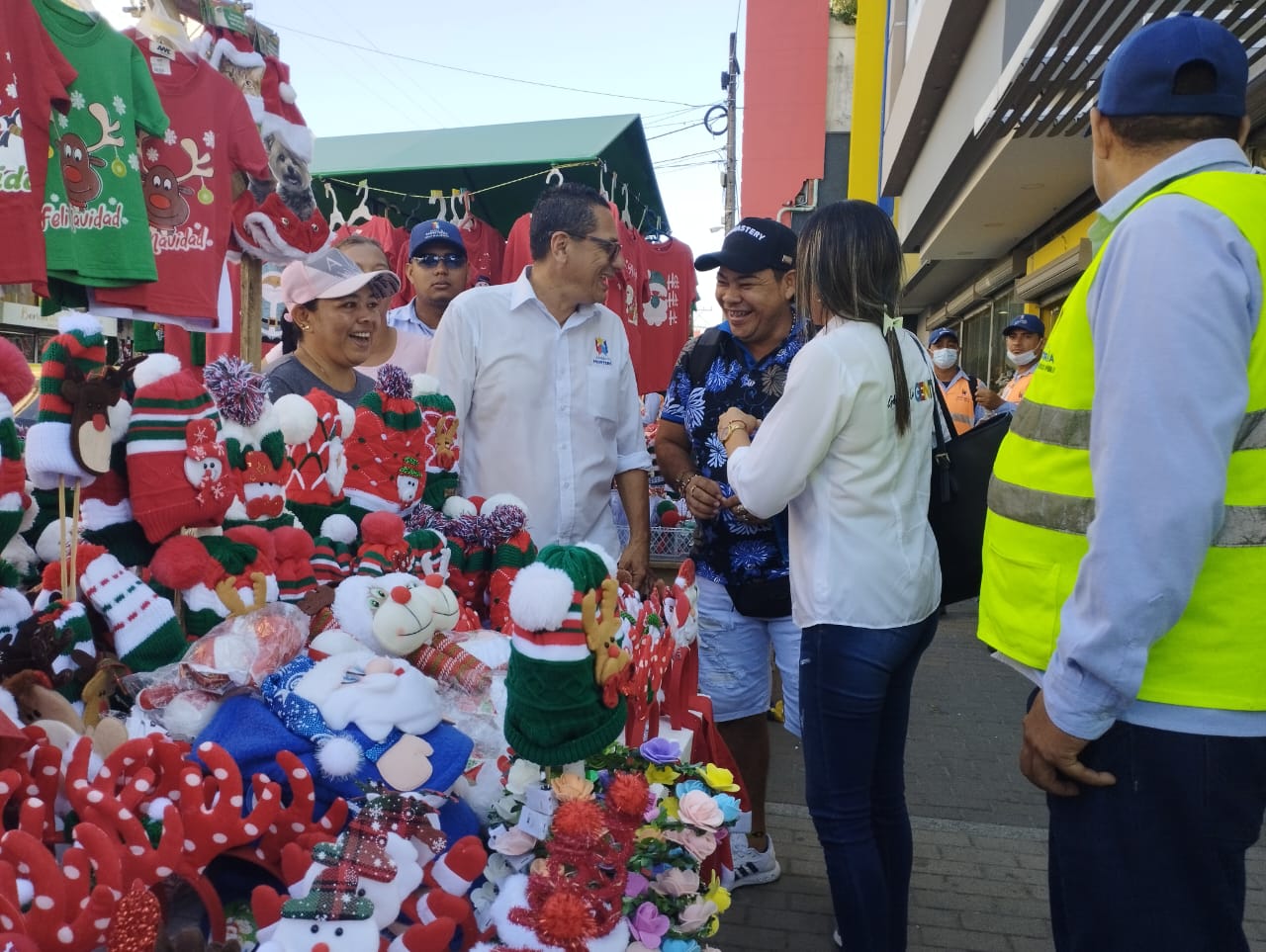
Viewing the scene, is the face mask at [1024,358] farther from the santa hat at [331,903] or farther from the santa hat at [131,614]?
the santa hat at [331,903]

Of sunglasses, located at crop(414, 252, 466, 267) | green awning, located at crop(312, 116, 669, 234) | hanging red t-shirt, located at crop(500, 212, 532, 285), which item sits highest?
green awning, located at crop(312, 116, 669, 234)

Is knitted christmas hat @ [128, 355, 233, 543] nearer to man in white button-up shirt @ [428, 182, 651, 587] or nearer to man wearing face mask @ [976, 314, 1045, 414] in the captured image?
man in white button-up shirt @ [428, 182, 651, 587]

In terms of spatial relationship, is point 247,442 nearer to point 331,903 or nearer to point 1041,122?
point 331,903

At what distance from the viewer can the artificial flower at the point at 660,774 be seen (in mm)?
1414

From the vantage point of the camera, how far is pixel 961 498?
205cm

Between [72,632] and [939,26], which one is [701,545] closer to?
[72,632]

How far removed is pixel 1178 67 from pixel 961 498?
105cm

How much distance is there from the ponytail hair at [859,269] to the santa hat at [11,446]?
1617mm

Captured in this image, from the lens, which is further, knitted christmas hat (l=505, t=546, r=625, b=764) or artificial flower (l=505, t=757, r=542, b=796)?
artificial flower (l=505, t=757, r=542, b=796)

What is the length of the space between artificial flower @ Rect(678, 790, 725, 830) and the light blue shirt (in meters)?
0.57

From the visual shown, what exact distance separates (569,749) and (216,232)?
9.20ft

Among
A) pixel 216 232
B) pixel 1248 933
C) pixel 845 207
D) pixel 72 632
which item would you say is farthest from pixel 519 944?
pixel 216 232

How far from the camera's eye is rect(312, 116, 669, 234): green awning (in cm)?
551

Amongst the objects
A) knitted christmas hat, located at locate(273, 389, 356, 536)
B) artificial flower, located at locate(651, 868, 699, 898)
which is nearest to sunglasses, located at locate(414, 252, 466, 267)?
knitted christmas hat, located at locate(273, 389, 356, 536)
